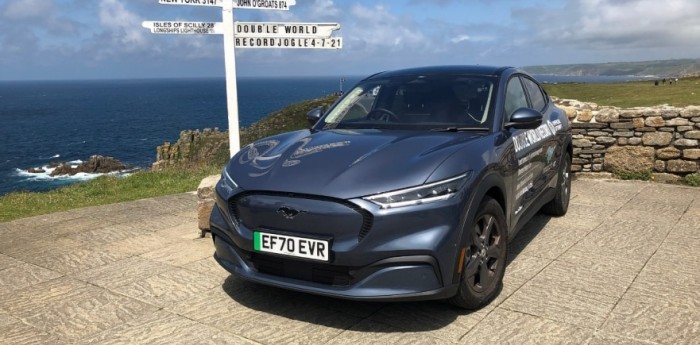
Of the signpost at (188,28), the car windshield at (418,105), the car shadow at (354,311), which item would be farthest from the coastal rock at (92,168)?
the car shadow at (354,311)

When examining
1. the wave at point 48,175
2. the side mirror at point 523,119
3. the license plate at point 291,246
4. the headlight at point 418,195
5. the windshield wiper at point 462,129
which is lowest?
the wave at point 48,175

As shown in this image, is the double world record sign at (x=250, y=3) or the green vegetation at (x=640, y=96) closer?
the double world record sign at (x=250, y=3)

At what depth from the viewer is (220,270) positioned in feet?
14.8

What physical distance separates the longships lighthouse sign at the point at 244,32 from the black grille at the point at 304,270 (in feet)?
11.1

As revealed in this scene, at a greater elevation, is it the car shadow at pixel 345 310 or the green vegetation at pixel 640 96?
the green vegetation at pixel 640 96

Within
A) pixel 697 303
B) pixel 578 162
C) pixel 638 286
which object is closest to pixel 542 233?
pixel 638 286

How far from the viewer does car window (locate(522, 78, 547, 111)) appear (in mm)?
5426

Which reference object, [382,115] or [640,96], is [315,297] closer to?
[382,115]

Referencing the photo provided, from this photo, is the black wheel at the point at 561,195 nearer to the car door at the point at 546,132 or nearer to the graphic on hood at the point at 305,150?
the car door at the point at 546,132

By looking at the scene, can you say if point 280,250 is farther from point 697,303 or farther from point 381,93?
point 697,303

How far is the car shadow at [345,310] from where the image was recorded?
3436mm

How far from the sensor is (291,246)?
324 centimetres

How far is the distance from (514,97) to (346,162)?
207 centimetres

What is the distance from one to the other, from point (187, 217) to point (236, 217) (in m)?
3.13
